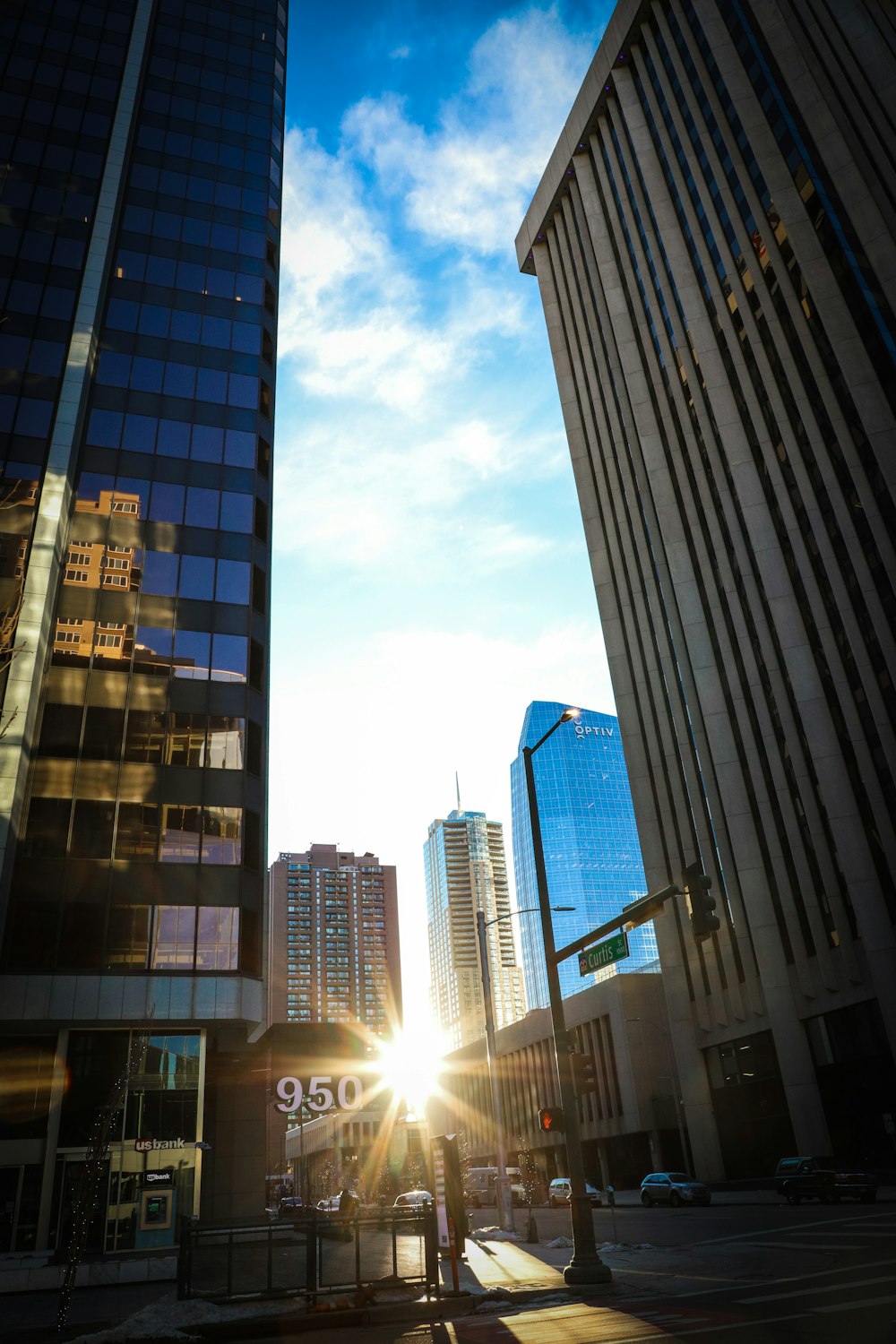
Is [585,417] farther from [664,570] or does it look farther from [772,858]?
[772,858]

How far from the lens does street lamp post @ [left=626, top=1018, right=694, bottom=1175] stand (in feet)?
184

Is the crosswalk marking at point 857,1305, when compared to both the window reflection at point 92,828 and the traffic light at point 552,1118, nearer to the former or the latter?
the traffic light at point 552,1118

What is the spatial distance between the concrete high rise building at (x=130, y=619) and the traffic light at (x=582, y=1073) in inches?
601

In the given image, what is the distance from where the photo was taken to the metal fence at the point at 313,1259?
14188mm

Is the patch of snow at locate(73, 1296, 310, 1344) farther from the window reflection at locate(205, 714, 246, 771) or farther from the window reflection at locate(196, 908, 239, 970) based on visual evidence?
the window reflection at locate(205, 714, 246, 771)

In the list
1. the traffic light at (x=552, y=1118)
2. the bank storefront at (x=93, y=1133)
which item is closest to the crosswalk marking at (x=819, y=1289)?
the traffic light at (x=552, y=1118)

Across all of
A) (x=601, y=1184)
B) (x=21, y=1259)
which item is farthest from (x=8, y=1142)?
(x=601, y=1184)

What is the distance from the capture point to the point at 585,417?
66562 mm

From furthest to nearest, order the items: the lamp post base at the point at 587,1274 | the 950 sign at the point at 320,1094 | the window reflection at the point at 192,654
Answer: the window reflection at the point at 192,654 < the 950 sign at the point at 320,1094 < the lamp post base at the point at 587,1274

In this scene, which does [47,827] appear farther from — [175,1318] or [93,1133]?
[175,1318]

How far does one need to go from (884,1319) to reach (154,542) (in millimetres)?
35128

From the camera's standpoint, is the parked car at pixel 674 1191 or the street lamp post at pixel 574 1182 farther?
the parked car at pixel 674 1191

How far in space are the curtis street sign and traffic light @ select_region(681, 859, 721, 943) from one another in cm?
190

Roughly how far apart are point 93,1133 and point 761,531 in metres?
39.9
